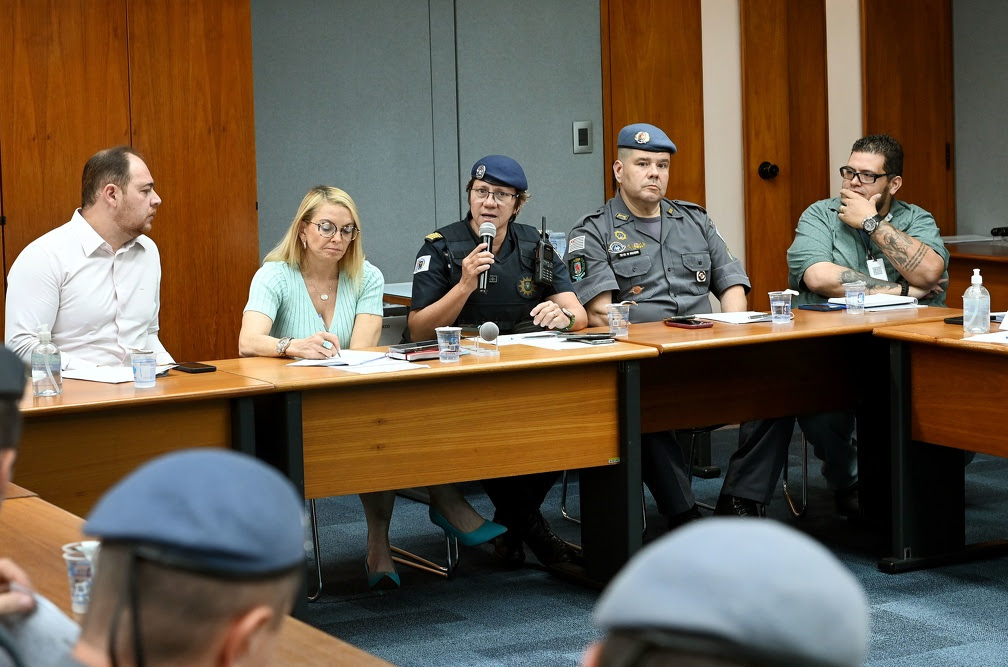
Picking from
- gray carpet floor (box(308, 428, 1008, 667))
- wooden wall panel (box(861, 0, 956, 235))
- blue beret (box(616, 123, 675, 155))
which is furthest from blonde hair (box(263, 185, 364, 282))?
wooden wall panel (box(861, 0, 956, 235))

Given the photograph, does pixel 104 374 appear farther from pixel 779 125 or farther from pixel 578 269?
pixel 779 125

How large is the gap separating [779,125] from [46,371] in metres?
4.40

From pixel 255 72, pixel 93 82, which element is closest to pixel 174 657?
pixel 93 82

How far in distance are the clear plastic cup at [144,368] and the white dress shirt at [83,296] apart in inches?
18.4

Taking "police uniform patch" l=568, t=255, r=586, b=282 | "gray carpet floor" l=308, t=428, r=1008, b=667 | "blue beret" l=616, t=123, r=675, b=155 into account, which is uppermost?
"blue beret" l=616, t=123, r=675, b=155

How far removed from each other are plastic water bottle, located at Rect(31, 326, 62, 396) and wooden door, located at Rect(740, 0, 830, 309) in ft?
13.7

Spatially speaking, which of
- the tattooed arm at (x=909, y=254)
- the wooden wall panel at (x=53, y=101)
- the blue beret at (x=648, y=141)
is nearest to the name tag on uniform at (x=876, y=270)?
the tattooed arm at (x=909, y=254)

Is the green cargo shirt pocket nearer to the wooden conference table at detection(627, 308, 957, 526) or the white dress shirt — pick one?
the wooden conference table at detection(627, 308, 957, 526)

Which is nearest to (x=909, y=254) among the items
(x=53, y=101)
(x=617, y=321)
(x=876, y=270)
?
(x=876, y=270)

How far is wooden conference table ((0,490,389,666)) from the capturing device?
57.5 inches

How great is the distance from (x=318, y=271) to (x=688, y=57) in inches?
122

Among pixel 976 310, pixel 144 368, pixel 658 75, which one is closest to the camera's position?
pixel 144 368

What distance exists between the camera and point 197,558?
756 mm

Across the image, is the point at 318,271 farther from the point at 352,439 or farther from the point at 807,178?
the point at 807,178
